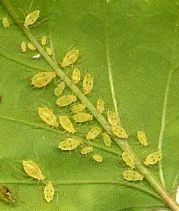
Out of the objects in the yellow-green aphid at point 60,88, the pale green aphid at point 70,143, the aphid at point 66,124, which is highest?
the yellow-green aphid at point 60,88

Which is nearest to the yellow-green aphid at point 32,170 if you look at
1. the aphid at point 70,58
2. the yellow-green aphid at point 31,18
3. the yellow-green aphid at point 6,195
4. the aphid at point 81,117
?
the yellow-green aphid at point 6,195

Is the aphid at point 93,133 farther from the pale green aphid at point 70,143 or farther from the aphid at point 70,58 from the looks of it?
the aphid at point 70,58

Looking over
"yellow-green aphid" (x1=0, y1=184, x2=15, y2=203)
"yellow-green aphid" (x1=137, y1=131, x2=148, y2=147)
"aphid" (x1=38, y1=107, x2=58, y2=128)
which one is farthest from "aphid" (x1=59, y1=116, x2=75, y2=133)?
"yellow-green aphid" (x1=0, y1=184, x2=15, y2=203)

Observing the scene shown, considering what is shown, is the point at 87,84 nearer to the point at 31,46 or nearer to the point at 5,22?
the point at 31,46

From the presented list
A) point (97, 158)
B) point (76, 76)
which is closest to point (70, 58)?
point (76, 76)

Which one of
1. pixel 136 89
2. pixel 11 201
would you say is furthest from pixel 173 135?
pixel 11 201

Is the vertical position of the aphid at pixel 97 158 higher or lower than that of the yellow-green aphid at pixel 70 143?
lower
